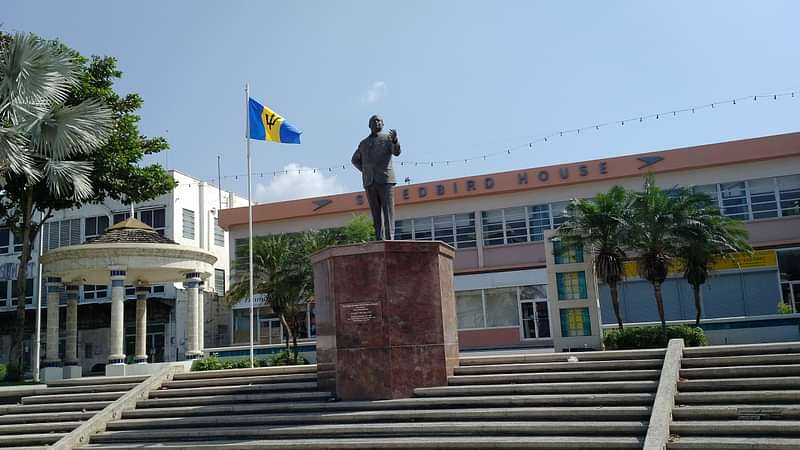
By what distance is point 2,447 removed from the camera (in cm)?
1417

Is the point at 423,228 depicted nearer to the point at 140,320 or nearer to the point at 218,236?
the point at 218,236

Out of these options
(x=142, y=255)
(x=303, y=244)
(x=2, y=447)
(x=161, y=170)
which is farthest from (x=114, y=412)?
(x=303, y=244)

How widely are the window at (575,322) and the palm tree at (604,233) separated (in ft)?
4.02

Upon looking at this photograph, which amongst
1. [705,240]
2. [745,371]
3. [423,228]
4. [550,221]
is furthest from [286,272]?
[745,371]

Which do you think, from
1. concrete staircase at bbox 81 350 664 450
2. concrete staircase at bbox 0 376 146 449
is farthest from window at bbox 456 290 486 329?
concrete staircase at bbox 81 350 664 450

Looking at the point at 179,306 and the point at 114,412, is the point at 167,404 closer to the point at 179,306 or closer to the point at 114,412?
the point at 114,412

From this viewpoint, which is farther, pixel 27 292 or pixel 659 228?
pixel 27 292

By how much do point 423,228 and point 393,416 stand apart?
87.3ft

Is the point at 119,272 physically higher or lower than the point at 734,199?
lower

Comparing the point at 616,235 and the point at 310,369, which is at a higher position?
the point at 616,235

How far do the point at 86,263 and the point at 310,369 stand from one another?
9374 mm

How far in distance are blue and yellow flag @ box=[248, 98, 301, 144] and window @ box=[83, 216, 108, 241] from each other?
22276 mm

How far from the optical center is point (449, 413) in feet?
39.7

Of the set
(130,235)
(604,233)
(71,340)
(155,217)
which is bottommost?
(71,340)
